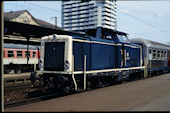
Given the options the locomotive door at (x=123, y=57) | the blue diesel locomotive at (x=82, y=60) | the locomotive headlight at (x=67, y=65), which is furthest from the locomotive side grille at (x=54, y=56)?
the locomotive door at (x=123, y=57)

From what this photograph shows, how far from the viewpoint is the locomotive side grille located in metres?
9.99

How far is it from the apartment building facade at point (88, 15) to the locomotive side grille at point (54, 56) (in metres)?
110

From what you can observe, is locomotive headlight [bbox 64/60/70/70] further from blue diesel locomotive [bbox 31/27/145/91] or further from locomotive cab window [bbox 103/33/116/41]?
locomotive cab window [bbox 103/33/116/41]

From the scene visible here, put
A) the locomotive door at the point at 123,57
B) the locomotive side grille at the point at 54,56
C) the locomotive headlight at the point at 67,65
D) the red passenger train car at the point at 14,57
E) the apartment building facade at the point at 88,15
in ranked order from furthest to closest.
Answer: the apartment building facade at the point at 88,15
the red passenger train car at the point at 14,57
the locomotive door at the point at 123,57
the locomotive side grille at the point at 54,56
the locomotive headlight at the point at 67,65

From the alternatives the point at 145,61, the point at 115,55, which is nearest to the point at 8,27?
the point at 115,55

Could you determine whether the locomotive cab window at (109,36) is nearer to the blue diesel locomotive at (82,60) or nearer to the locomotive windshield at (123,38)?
the blue diesel locomotive at (82,60)

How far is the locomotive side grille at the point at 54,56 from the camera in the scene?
9.99 m

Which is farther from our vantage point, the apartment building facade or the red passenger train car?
the apartment building facade

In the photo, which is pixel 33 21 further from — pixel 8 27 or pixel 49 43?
pixel 49 43

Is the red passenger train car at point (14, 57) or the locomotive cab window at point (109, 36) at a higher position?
the locomotive cab window at point (109, 36)

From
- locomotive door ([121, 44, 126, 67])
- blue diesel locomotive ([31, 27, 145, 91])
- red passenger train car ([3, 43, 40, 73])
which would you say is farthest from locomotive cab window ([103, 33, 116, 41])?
red passenger train car ([3, 43, 40, 73])

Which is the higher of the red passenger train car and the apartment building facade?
the apartment building facade

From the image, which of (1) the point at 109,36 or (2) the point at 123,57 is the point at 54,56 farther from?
(2) the point at 123,57

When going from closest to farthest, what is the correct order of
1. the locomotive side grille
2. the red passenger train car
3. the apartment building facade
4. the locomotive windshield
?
the locomotive side grille < the locomotive windshield < the red passenger train car < the apartment building facade
